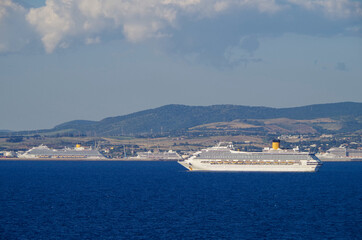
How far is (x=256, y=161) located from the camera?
15788 cm

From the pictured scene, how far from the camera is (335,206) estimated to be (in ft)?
260

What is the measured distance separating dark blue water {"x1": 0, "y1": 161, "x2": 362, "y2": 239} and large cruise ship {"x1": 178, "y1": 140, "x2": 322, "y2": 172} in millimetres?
46408

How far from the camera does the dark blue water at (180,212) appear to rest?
59.2 metres

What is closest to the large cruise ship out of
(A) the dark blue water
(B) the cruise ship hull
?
(B) the cruise ship hull

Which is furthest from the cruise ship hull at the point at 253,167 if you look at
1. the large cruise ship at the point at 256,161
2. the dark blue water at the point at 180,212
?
the dark blue water at the point at 180,212

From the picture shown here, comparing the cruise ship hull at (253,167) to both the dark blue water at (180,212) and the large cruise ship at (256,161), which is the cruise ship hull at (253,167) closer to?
the large cruise ship at (256,161)

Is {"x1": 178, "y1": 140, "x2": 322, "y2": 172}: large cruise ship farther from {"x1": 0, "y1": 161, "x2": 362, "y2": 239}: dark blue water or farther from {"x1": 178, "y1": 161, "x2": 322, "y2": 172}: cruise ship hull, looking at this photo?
{"x1": 0, "y1": 161, "x2": 362, "y2": 239}: dark blue water

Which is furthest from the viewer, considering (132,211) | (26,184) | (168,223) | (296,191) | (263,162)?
(263,162)

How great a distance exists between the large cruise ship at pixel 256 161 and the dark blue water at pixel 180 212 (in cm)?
4641

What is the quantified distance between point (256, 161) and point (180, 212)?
8739 centimetres

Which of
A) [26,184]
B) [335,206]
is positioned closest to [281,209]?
[335,206]

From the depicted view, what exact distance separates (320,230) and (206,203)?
75.9 ft

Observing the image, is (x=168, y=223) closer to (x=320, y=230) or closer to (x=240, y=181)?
(x=320, y=230)

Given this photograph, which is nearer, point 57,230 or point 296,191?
point 57,230
